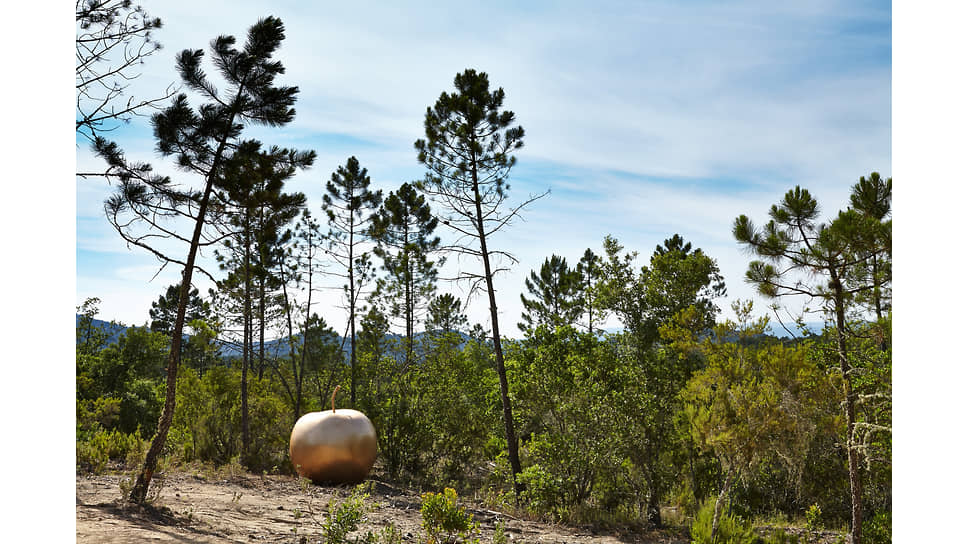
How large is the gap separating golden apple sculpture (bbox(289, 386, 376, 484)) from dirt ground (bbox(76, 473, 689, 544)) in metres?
0.21

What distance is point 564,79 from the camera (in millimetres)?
4988

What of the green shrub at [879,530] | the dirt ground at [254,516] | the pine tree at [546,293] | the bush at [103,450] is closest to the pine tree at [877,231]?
the green shrub at [879,530]

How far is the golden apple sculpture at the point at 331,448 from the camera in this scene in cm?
771

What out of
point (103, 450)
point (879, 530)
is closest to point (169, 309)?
point (103, 450)

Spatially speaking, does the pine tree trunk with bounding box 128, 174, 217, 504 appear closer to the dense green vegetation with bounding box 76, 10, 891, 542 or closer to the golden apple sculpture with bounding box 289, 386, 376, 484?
the dense green vegetation with bounding box 76, 10, 891, 542

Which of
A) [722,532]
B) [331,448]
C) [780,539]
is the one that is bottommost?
[780,539]

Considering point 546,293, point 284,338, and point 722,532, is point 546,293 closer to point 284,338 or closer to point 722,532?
point 284,338

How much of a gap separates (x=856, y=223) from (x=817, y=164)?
677 millimetres

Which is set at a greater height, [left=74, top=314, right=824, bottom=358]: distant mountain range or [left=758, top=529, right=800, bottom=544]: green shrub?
[left=74, top=314, right=824, bottom=358]: distant mountain range

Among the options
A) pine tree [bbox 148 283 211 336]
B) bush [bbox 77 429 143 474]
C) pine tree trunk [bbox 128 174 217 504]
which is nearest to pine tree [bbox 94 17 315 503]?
pine tree trunk [bbox 128 174 217 504]

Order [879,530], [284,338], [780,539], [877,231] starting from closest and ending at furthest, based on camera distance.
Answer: [877,231] → [780,539] → [879,530] → [284,338]

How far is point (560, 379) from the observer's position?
800 cm

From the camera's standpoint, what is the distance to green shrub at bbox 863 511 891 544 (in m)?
6.88
